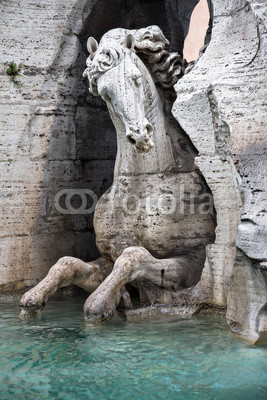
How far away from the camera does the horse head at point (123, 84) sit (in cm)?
429

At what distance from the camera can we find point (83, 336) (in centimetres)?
420

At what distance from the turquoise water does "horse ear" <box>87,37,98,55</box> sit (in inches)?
76.7

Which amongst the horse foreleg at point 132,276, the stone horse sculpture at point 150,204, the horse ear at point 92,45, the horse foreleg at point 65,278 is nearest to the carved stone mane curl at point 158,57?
the stone horse sculpture at point 150,204

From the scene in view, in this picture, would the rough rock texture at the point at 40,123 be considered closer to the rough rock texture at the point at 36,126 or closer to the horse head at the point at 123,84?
the rough rock texture at the point at 36,126

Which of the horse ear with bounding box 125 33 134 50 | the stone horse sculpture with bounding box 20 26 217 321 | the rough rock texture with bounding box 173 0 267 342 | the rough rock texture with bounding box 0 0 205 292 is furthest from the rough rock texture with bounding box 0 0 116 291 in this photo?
the rough rock texture with bounding box 173 0 267 342

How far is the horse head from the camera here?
4.29 m

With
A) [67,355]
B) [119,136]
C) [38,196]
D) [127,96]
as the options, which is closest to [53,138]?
[38,196]

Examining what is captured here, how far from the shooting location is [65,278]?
4.67 m

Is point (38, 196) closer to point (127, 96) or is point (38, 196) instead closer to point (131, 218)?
point (131, 218)

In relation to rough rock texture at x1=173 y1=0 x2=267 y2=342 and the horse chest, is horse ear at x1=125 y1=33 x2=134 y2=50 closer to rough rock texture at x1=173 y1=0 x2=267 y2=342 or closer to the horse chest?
rough rock texture at x1=173 y1=0 x2=267 y2=342

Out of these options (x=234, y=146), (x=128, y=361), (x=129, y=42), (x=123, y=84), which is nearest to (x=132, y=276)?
(x=128, y=361)

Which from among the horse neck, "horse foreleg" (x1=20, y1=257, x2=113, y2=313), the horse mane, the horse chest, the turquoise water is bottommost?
the turquoise water

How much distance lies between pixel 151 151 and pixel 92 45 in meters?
0.89

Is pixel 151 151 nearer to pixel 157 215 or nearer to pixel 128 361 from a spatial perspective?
pixel 157 215
